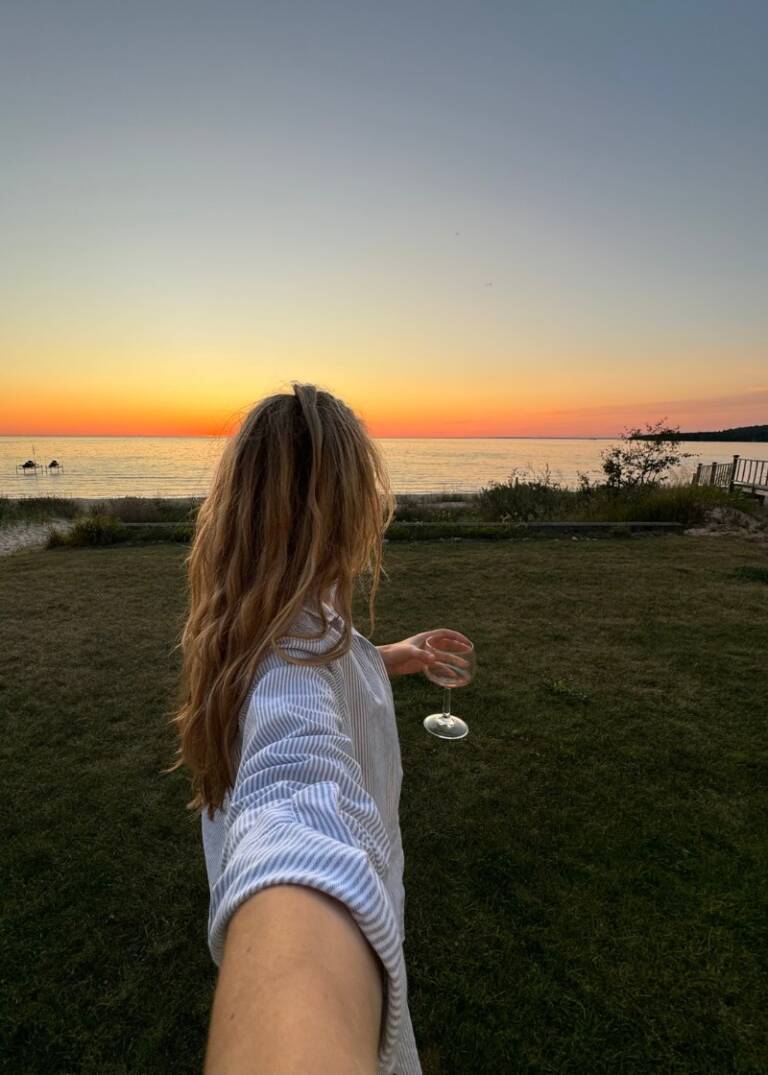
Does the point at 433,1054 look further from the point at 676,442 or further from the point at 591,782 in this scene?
the point at 676,442

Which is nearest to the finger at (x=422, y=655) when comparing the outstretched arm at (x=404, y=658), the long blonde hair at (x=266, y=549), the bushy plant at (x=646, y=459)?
the outstretched arm at (x=404, y=658)

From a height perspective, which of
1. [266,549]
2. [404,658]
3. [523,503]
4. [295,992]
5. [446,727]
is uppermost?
[266,549]

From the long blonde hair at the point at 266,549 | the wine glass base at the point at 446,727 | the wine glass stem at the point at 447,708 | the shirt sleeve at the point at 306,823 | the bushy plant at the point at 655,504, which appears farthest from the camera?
the bushy plant at the point at 655,504

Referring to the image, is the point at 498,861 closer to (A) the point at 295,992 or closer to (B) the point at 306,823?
(B) the point at 306,823

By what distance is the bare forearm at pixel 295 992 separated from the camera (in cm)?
49

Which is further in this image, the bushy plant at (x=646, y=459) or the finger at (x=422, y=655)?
the bushy plant at (x=646, y=459)

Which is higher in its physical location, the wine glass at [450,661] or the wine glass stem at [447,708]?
the wine glass at [450,661]

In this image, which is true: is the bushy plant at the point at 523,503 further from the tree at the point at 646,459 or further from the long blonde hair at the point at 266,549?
the long blonde hair at the point at 266,549

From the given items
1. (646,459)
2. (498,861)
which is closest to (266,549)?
(498,861)

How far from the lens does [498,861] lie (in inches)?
107

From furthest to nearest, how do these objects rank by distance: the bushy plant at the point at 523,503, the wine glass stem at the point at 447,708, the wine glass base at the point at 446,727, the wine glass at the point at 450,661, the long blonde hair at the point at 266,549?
1. the bushy plant at the point at 523,503
2. the wine glass base at the point at 446,727
3. the wine glass stem at the point at 447,708
4. the wine glass at the point at 450,661
5. the long blonde hair at the point at 266,549

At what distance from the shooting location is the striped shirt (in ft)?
2.10

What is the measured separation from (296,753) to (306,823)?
161mm

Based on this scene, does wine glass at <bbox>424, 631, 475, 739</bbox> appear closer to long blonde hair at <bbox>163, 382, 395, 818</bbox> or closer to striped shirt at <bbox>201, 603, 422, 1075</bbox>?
striped shirt at <bbox>201, 603, 422, 1075</bbox>
